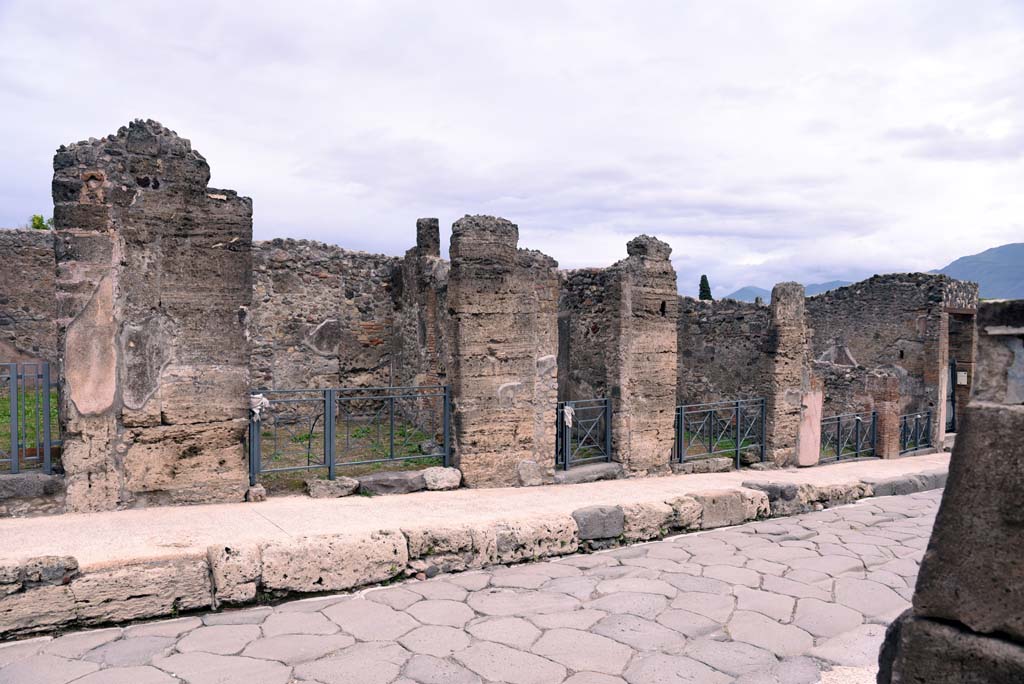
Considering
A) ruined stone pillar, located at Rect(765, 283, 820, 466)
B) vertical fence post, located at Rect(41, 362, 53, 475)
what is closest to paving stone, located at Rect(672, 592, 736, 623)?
vertical fence post, located at Rect(41, 362, 53, 475)

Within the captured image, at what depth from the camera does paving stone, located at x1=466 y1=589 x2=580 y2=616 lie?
461 centimetres

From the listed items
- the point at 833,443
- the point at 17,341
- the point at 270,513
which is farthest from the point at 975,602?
the point at 17,341

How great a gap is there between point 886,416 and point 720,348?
3.13 meters

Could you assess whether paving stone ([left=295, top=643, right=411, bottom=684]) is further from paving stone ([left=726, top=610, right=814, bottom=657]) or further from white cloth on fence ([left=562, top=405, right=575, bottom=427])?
white cloth on fence ([left=562, top=405, right=575, bottom=427])

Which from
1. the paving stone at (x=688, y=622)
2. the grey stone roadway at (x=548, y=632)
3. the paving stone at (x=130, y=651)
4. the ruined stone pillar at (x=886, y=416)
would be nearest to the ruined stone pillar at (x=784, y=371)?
the ruined stone pillar at (x=886, y=416)

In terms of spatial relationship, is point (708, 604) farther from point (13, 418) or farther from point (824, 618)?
point (13, 418)

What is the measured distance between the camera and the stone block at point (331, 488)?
252 inches

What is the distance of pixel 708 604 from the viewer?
483 cm

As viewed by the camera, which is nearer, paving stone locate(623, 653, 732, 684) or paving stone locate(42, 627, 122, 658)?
paving stone locate(623, 653, 732, 684)

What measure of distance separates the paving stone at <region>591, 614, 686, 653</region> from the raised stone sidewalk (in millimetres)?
1294

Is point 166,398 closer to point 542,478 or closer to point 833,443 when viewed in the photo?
point 542,478

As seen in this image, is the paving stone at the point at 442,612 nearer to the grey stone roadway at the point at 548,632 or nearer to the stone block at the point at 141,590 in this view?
the grey stone roadway at the point at 548,632

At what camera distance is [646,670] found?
149 inches

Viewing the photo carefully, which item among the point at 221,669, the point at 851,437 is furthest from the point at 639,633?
the point at 851,437
